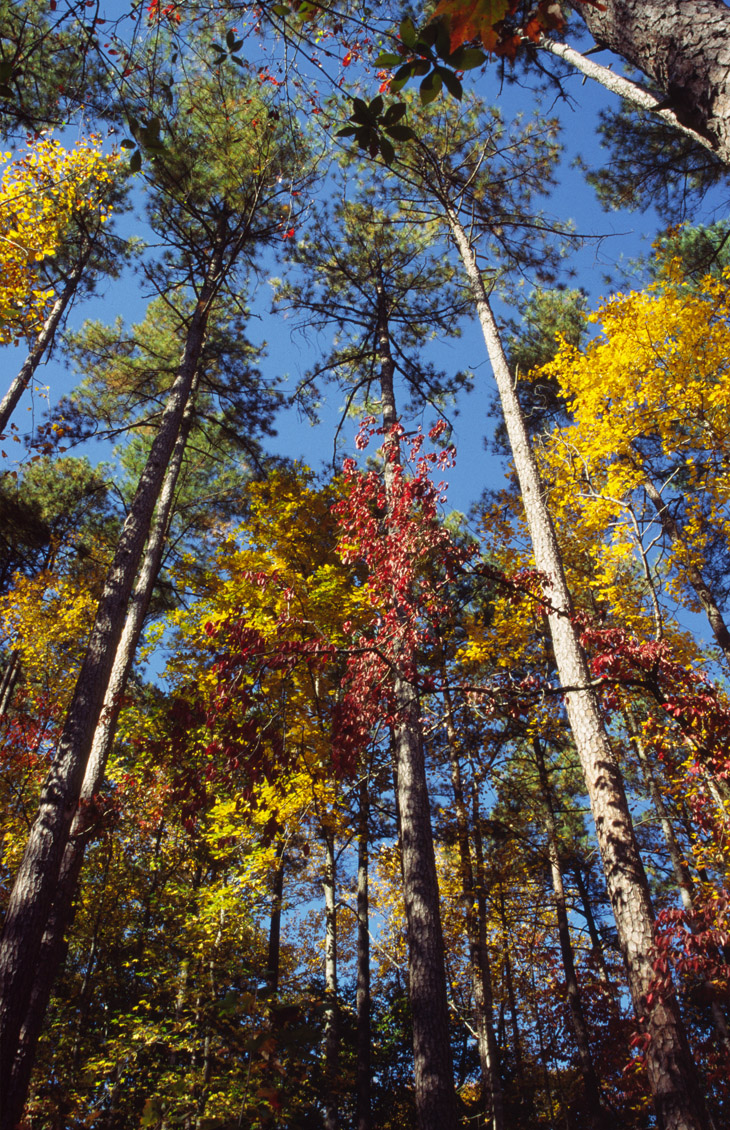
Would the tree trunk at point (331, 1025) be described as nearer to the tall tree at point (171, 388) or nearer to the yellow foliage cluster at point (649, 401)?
the tall tree at point (171, 388)

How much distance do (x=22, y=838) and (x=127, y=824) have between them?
5.84 feet

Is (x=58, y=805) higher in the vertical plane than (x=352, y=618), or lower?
lower

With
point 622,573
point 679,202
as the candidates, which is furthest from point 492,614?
point 679,202

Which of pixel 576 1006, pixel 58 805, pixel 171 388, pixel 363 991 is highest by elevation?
pixel 171 388

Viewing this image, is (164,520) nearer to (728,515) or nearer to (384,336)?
(384,336)

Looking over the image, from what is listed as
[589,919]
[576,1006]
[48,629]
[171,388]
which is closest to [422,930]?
[576,1006]

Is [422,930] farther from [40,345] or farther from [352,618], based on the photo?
[40,345]

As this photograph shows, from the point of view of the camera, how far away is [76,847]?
568 cm

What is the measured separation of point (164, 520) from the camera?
9.77 metres

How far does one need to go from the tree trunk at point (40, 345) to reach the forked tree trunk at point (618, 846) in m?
7.69

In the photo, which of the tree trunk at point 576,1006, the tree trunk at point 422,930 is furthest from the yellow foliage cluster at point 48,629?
the tree trunk at point 576,1006

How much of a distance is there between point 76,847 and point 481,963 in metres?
6.70

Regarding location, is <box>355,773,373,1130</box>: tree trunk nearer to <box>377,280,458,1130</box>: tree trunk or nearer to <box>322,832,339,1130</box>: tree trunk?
<box>322,832,339,1130</box>: tree trunk

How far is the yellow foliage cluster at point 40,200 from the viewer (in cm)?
845
